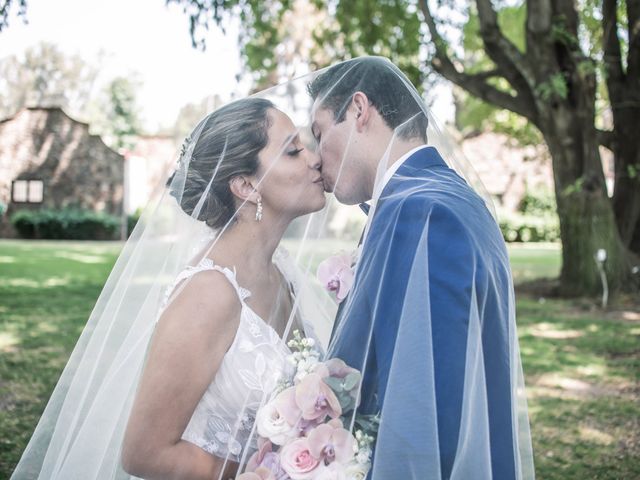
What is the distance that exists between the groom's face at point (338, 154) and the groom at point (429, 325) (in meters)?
0.14

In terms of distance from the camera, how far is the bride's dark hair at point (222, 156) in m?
2.33

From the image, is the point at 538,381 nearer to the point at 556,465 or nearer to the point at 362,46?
the point at 556,465

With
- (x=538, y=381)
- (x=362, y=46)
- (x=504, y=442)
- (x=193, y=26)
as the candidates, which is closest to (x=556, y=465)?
(x=538, y=381)

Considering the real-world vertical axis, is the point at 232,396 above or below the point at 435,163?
below

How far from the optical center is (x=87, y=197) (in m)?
34.1

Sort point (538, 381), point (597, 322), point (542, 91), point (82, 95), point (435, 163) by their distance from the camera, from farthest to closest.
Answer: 1. point (82, 95)
2. point (542, 91)
3. point (597, 322)
4. point (538, 381)
5. point (435, 163)

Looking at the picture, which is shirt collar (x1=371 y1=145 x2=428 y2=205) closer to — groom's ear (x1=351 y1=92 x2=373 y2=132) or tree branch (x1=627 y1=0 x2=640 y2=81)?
groom's ear (x1=351 y1=92 x2=373 y2=132)

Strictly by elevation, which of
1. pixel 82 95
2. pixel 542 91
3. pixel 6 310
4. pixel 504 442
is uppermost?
pixel 82 95

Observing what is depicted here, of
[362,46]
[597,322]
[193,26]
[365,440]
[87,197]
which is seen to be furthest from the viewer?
[87,197]

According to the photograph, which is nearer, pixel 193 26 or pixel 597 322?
pixel 193 26

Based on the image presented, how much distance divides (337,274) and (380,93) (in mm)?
553

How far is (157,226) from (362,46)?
11.9 m

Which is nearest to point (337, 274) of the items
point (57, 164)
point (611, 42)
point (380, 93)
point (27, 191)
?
point (380, 93)

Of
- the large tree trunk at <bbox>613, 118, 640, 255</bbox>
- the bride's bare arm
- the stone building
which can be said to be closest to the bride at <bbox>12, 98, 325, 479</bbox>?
the bride's bare arm
